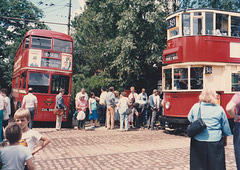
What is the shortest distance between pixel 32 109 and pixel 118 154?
4.79 metres

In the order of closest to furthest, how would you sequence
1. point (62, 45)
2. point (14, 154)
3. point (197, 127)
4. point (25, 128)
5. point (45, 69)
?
point (14, 154) → point (25, 128) → point (197, 127) → point (45, 69) → point (62, 45)

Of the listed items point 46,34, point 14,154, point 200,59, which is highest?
point 46,34

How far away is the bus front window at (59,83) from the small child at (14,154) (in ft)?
33.1

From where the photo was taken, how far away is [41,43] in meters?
12.8

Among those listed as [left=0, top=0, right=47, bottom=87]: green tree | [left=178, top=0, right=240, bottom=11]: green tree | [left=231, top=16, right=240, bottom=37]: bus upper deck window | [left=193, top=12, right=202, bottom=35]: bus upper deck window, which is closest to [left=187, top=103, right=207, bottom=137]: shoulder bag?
[left=193, top=12, right=202, bottom=35]: bus upper deck window

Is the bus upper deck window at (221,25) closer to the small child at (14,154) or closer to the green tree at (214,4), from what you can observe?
the small child at (14,154)

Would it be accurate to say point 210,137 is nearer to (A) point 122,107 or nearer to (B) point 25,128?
(B) point 25,128

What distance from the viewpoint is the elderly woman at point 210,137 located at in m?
3.74

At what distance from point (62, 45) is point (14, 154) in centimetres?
1115

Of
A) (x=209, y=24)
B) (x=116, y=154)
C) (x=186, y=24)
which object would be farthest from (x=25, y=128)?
(x=209, y=24)

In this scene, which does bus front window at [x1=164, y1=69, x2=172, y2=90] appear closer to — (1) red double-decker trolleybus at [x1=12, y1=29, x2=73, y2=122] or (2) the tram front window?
(2) the tram front window

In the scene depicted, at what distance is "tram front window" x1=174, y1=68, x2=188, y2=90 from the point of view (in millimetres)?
9968

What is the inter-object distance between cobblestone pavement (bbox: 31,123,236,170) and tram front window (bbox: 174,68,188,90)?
2.19 m

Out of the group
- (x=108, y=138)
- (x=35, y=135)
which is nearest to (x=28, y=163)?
(x=35, y=135)
